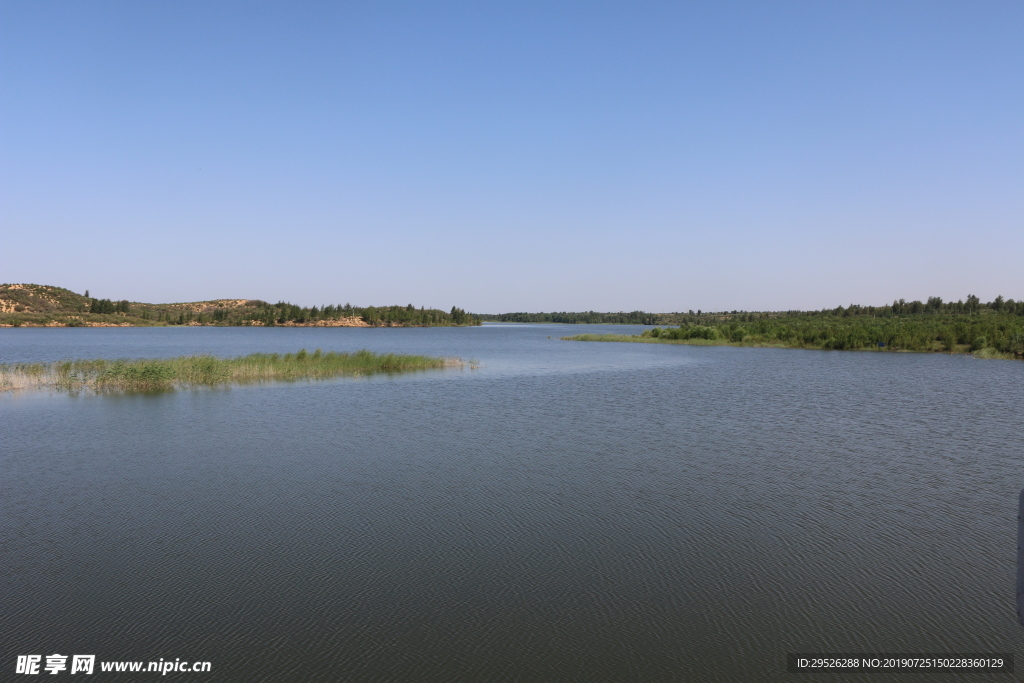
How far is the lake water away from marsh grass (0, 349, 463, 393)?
7.61 metres

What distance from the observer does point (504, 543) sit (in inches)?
364

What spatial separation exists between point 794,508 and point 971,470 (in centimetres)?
584

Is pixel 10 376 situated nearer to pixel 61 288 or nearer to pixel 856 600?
pixel 856 600

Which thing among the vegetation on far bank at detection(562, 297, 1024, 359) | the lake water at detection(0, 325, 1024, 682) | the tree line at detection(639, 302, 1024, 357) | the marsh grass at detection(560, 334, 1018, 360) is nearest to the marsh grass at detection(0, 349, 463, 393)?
the lake water at detection(0, 325, 1024, 682)

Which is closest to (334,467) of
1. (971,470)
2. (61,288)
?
(971,470)

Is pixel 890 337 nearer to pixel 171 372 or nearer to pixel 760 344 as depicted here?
pixel 760 344

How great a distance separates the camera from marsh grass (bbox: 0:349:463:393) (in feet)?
88.5

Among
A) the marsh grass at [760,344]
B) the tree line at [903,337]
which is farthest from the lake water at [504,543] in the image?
the tree line at [903,337]

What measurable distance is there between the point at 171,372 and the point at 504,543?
24.6m

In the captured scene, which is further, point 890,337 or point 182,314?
point 182,314

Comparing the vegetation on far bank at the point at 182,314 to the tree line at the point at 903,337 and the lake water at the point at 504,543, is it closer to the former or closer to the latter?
the tree line at the point at 903,337

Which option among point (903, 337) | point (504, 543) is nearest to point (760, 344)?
point (903, 337)

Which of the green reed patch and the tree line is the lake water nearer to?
the green reed patch

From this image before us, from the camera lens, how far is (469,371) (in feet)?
127
